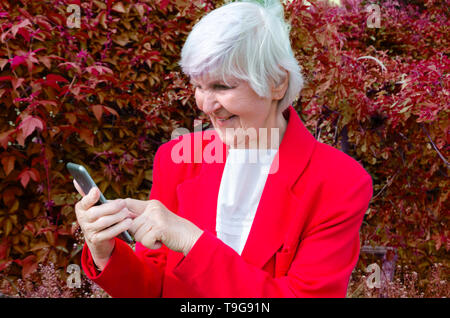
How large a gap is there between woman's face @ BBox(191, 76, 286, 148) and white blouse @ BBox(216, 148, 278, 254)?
7 centimetres

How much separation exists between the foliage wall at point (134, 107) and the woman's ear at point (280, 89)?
1.37 meters

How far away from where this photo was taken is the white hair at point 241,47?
1.43m

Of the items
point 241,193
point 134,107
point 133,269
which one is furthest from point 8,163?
point 241,193

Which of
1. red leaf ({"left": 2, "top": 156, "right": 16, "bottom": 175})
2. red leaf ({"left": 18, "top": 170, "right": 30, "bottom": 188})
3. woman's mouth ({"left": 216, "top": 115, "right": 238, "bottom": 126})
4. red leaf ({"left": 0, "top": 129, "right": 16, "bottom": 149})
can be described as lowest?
red leaf ({"left": 18, "top": 170, "right": 30, "bottom": 188})

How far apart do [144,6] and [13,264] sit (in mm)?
1955

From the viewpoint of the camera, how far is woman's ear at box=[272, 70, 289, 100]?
62.8 inches

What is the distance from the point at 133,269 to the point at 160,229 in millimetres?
330

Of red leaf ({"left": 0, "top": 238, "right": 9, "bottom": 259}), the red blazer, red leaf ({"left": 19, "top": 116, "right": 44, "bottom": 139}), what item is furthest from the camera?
red leaf ({"left": 0, "top": 238, "right": 9, "bottom": 259})

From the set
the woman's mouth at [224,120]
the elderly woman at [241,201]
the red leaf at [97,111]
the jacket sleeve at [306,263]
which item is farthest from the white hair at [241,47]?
the red leaf at [97,111]

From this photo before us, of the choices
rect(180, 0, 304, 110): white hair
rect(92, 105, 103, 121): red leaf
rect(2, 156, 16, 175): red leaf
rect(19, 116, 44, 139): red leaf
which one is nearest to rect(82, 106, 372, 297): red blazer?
A: rect(180, 0, 304, 110): white hair

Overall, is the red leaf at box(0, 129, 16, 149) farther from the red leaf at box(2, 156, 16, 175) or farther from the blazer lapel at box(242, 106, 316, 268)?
the blazer lapel at box(242, 106, 316, 268)

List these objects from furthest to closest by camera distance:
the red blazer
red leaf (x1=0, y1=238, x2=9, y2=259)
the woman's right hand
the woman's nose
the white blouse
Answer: red leaf (x1=0, y1=238, x2=9, y2=259)
the white blouse
the woman's nose
the red blazer
the woman's right hand

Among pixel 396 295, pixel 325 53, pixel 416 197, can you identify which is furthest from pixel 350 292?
pixel 325 53

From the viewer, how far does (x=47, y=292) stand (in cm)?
303
